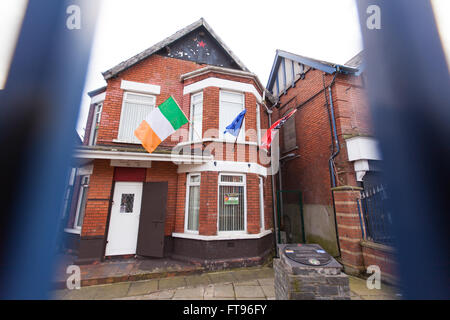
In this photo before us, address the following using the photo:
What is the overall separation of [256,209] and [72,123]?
580 centimetres

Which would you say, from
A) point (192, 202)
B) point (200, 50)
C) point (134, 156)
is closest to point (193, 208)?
point (192, 202)

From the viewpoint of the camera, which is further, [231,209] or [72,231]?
[72,231]

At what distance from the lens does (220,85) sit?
267 inches

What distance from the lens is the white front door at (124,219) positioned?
19.6ft

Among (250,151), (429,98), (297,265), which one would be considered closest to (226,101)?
(250,151)

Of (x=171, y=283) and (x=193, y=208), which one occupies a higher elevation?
(x=193, y=208)

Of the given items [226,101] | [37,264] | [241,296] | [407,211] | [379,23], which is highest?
[226,101]

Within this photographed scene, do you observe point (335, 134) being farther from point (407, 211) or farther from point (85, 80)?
point (85, 80)

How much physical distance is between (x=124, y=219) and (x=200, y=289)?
12.0ft

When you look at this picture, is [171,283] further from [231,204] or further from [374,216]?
[374,216]

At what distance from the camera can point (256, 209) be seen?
20.3ft

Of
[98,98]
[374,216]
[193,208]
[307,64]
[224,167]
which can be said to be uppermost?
[307,64]

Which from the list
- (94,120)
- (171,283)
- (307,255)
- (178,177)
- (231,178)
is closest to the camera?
(307,255)

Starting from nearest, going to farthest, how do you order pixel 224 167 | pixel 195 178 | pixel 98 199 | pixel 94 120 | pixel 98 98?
pixel 98 199 → pixel 224 167 → pixel 195 178 → pixel 94 120 → pixel 98 98
